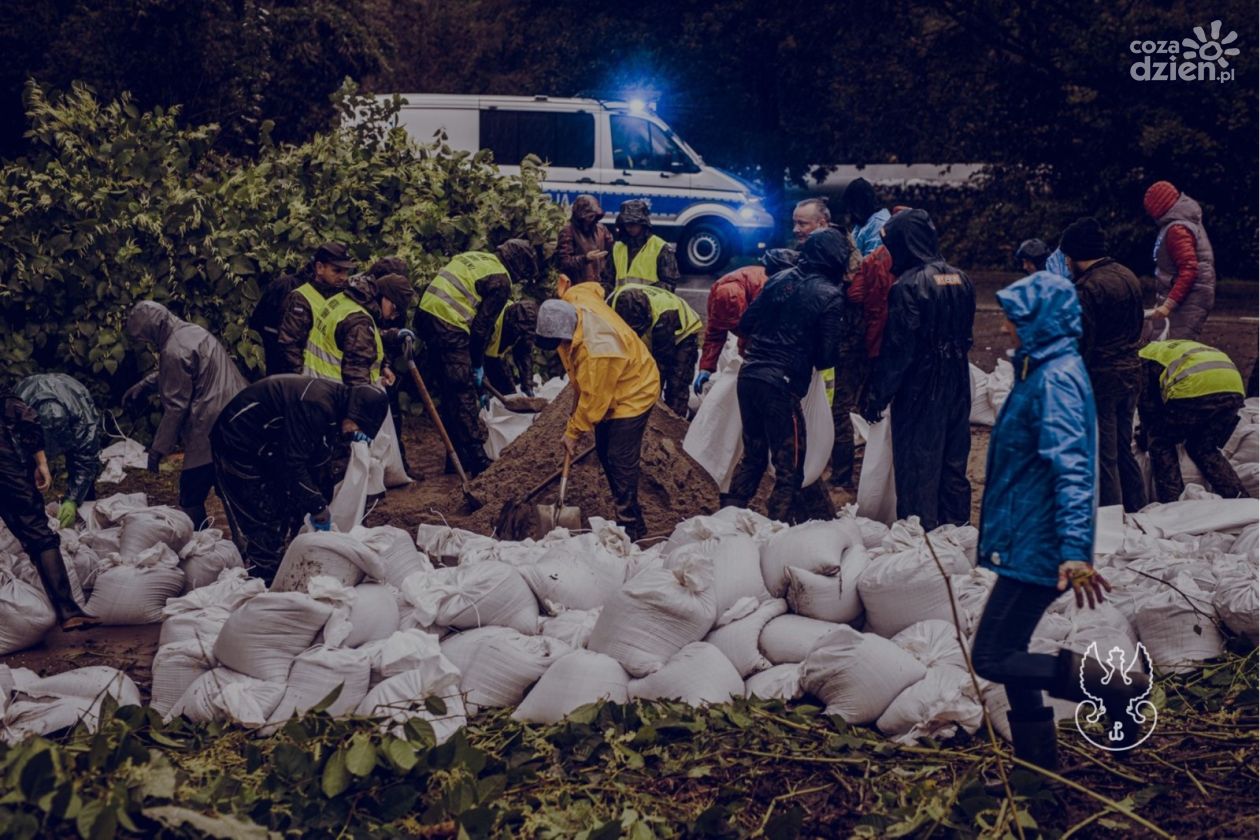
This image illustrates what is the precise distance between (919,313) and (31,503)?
385cm

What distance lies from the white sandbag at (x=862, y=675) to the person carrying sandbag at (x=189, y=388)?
3.25 metres

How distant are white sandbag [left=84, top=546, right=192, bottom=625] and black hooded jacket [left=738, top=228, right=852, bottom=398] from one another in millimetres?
2758

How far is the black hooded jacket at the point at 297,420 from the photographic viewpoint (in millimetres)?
5832

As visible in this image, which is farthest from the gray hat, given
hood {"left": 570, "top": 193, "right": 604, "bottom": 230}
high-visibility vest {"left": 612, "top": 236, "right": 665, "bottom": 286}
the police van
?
the police van

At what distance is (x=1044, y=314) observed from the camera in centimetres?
388

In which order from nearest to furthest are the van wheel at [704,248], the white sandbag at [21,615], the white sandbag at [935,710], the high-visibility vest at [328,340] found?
the white sandbag at [935,710]
the white sandbag at [21,615]
the high-visibility vest at [328,340]
the van wheel at [704,248]

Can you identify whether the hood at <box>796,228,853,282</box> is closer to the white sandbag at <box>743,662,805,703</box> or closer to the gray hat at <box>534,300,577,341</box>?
the gray hat at <box>534,300,577,341</box>

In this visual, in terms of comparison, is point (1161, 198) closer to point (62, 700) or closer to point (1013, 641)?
point (1013, 641)

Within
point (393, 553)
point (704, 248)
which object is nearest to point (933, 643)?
point (393, 553)

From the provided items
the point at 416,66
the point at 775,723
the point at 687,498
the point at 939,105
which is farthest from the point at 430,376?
the point at 416,66

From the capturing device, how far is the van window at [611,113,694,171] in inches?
558

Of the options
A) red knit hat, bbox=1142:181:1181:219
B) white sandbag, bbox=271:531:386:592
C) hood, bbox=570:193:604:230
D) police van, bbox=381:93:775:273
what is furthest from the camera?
police van, bbox=381:93:775:273

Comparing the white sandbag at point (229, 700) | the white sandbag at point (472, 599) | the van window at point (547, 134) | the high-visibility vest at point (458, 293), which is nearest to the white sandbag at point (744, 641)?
the white sandbag at point (472, 599)

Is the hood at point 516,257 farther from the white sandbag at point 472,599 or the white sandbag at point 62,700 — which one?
the white sandbag at point 62,700
